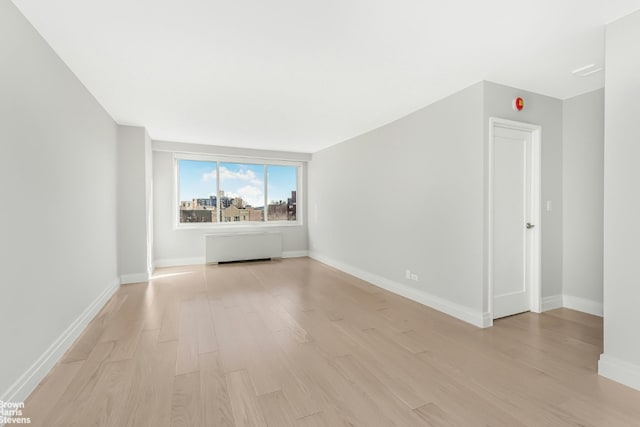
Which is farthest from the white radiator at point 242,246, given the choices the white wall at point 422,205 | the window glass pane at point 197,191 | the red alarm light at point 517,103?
the red alarm light at point 517,103

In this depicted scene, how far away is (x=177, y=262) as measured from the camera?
6.04 metres

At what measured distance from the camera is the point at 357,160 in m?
5.10

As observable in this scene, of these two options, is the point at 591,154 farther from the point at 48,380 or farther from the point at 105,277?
the point at 105,277

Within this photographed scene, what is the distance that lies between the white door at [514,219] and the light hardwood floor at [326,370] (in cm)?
31

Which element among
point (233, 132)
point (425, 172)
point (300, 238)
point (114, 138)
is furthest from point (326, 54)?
point (300, 238)

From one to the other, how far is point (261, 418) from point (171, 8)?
8.52 feet

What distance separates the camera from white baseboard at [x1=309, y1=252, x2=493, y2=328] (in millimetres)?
2986

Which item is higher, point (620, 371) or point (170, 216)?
point (170, 216)

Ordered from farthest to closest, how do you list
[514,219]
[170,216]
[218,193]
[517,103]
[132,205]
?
[218,193]
[170,216]
[132,205]
[514,219]
[517,103]

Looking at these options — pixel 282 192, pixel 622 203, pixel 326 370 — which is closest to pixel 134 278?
pixel 282 192

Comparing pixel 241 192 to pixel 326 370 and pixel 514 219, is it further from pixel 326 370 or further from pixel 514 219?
pixel 514 219

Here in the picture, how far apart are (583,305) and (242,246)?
5.65 meters

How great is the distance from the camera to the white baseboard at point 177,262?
590 cm

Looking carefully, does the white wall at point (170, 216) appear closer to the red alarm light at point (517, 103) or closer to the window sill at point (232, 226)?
the window sill at point (232, 226)
